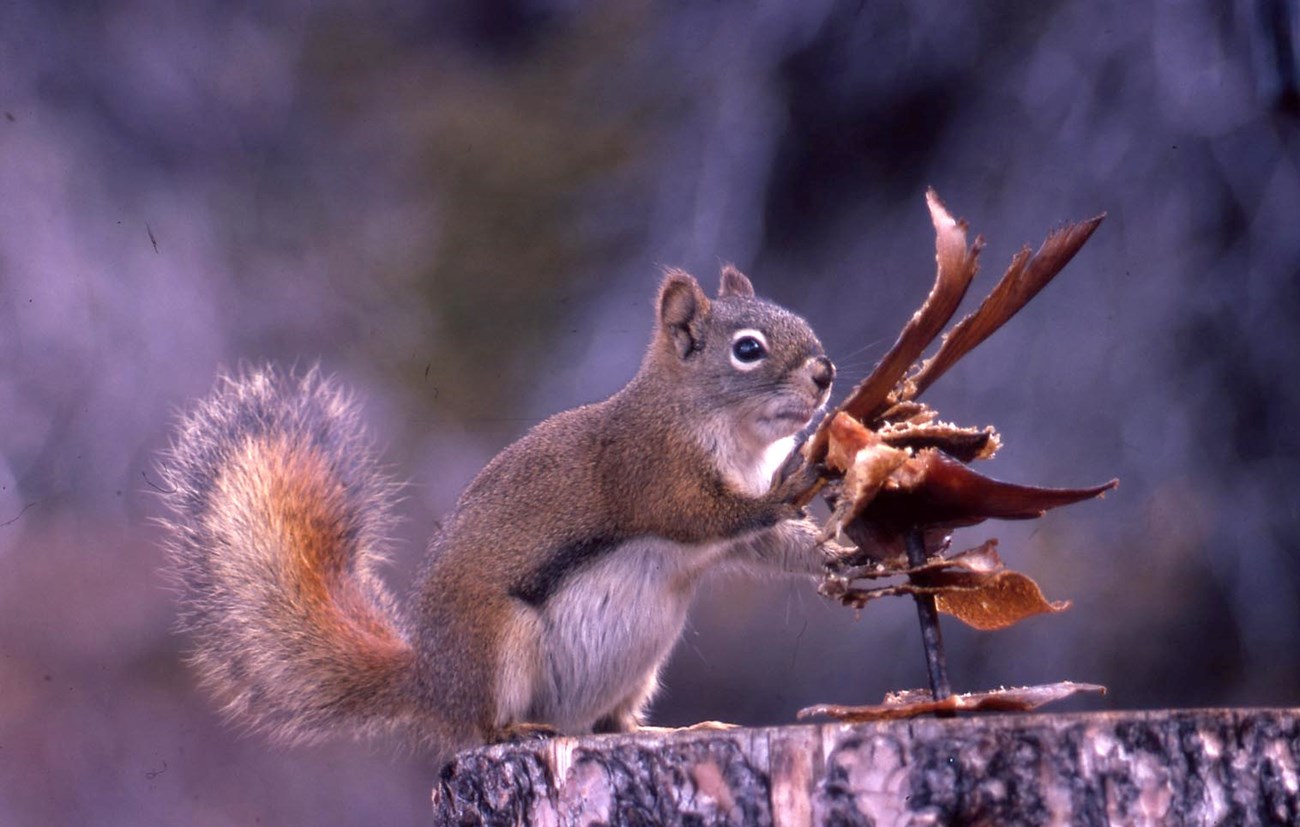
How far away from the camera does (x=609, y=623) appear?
4.87 feet

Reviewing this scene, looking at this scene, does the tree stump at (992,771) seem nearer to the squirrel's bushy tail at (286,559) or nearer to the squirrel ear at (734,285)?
the squirrel's bushy tail at (286,559)

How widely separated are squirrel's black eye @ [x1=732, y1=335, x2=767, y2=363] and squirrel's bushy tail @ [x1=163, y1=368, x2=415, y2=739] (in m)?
0.61

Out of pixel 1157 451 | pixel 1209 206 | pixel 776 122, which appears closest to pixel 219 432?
pixel 776 122

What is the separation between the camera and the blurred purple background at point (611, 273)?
6.53ft

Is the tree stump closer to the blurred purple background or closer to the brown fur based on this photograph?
the brown fur

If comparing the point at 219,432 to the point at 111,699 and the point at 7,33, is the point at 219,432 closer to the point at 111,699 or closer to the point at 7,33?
the point at 111,699

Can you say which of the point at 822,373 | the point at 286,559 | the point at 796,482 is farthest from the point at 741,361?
the point at 286,559

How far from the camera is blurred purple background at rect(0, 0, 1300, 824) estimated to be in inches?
78.4

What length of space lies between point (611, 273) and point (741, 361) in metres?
0.66

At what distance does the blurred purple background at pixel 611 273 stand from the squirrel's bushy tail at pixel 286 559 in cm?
31

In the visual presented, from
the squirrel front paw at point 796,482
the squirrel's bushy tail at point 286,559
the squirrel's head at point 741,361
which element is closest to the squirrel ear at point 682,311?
the squirrel's head at point 741,361

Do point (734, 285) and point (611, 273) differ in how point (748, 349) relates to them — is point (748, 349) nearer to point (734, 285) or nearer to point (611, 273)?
point (734, 285)

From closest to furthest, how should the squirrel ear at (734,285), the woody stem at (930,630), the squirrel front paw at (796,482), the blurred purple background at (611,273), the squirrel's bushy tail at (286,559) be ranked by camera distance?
the woody stem at (930,630) → the squirrel front paw at (796,482) → the squirrel's bushy tail at (286,559) → the squirrel ear at (734,285) → the blurred purple background at (611,273)

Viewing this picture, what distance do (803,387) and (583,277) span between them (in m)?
0.77
